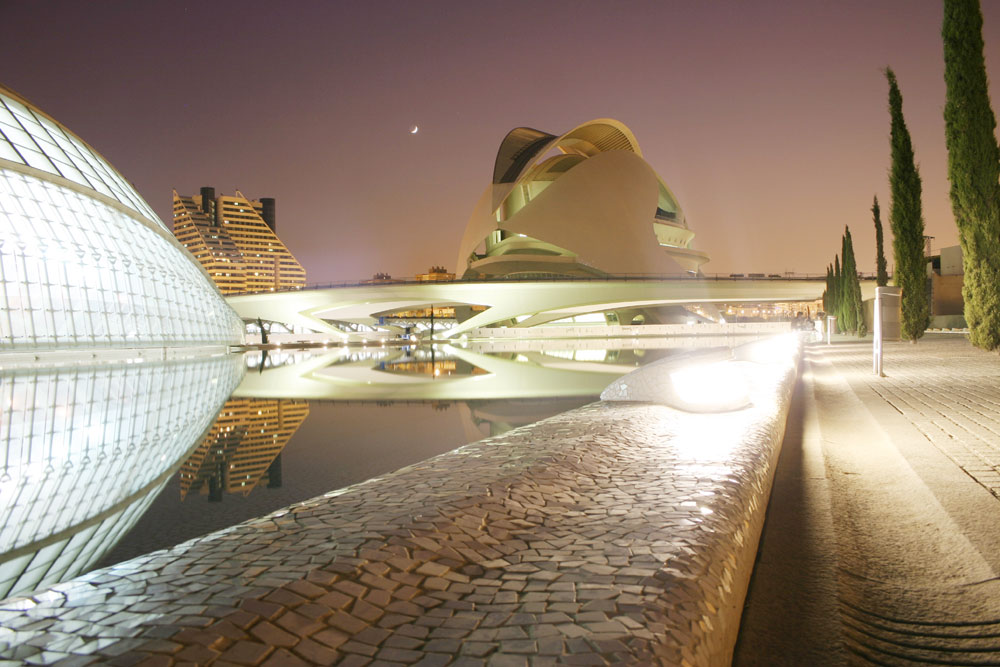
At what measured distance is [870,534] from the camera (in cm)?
350

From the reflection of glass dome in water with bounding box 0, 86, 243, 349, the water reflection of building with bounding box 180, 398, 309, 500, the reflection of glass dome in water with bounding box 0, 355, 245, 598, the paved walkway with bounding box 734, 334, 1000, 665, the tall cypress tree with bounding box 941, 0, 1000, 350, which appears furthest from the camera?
the reflection of glass dome in water with bounding box 0, 86, 243, 349

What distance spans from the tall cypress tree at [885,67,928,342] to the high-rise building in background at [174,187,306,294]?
10930 centimetres

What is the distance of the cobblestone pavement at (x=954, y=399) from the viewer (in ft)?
16.3

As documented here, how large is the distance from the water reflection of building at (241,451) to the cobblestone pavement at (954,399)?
5365 millimetres

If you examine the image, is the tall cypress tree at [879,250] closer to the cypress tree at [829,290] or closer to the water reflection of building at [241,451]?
the cypress tree at [829,290]

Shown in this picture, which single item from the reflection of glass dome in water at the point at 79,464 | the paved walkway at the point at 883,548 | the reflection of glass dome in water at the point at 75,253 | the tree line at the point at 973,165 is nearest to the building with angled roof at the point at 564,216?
the reflection of glass dome in water at the point at 75,253

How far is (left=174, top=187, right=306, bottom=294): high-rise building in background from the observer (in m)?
121

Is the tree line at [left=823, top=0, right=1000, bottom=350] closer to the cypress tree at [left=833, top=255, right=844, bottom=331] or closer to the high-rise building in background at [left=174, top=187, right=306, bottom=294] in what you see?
the cypress tree at [left=833, top=255, right=844, bottom=331]

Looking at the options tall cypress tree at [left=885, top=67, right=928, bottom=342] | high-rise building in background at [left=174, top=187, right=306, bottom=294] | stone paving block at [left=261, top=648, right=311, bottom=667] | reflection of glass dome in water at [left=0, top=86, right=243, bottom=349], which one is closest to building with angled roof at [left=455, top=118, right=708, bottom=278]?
reflection of glass dome in water at [left=0, top=86, right=243, bottom=349]

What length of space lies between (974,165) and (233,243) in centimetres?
13282

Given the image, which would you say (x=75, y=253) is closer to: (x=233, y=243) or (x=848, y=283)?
(x=848, y=283)

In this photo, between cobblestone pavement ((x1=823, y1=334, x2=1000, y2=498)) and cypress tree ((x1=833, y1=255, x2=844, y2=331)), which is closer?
cobblestone pavement ((x1=823, y1=334, x2=1000, y2=498))

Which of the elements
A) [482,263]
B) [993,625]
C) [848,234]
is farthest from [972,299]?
[482,263]

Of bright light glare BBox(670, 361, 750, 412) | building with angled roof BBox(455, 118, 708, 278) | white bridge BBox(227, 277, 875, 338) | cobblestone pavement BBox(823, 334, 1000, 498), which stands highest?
building with angled roof BBox(455, 118, 708, 278)
